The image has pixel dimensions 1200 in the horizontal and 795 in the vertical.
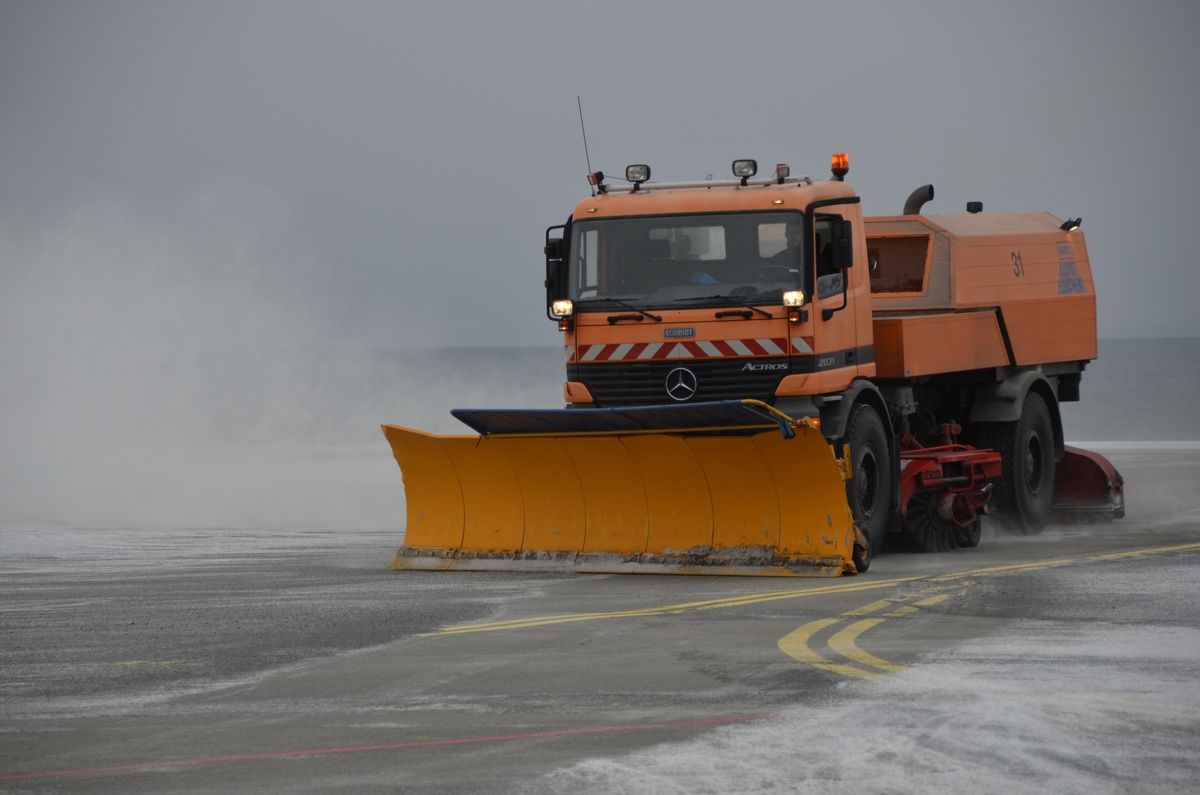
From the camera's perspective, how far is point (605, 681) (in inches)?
242

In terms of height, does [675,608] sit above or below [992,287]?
below

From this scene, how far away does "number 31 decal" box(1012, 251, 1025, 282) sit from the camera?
1380 cm

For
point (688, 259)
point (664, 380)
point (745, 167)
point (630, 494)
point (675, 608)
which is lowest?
point (675, 608)

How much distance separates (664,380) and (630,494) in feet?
2.97

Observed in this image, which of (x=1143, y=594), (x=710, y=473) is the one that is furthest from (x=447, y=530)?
(x=1143, y=594)

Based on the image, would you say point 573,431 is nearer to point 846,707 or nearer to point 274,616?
point 274,616

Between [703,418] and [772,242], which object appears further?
[772,242]

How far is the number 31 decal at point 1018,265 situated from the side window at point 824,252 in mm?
3982

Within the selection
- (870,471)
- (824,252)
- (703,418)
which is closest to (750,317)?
(824,252)

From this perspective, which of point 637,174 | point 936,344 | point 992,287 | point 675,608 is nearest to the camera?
point 675,608

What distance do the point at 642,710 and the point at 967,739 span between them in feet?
4.23

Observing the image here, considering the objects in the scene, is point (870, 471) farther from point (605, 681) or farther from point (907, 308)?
point (605, 681)

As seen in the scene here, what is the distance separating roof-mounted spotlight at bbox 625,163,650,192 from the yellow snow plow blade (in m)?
2.28

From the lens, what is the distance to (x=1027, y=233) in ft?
46.5
